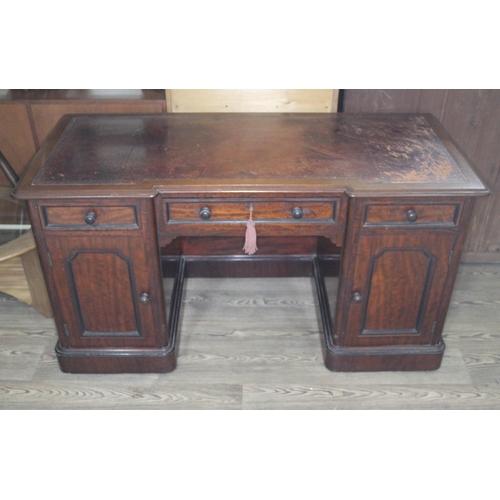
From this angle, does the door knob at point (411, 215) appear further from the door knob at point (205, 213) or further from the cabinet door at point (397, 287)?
the door knob at point (205, 213)

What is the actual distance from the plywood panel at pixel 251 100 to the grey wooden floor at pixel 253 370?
0.79m

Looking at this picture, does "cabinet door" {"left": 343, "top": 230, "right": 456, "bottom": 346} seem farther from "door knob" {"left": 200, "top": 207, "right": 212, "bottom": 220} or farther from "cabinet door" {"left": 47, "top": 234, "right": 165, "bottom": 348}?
"cabinet door" {"left": 47, "top": 234, "right": 165, "bottom": 348}

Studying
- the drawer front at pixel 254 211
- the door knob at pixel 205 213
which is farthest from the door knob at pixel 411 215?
the door knob at pixel 205 213

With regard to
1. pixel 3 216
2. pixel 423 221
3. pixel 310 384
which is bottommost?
pixel 310 384

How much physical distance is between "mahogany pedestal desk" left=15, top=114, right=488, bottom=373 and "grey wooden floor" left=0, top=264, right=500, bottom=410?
0.07 metres

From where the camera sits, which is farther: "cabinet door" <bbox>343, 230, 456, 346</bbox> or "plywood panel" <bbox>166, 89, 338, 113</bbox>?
"plywood panel" <bbox>166, 89, 338, 113</bbox>

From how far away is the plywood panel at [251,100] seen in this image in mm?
2184

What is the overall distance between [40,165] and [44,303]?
2.36 feet

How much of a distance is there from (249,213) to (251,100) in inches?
27.1

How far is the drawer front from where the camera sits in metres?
1.71

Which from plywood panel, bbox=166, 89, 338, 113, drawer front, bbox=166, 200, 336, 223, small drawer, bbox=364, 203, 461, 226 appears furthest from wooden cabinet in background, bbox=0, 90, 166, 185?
small drawer, bbox=364, 203, 461, 226
